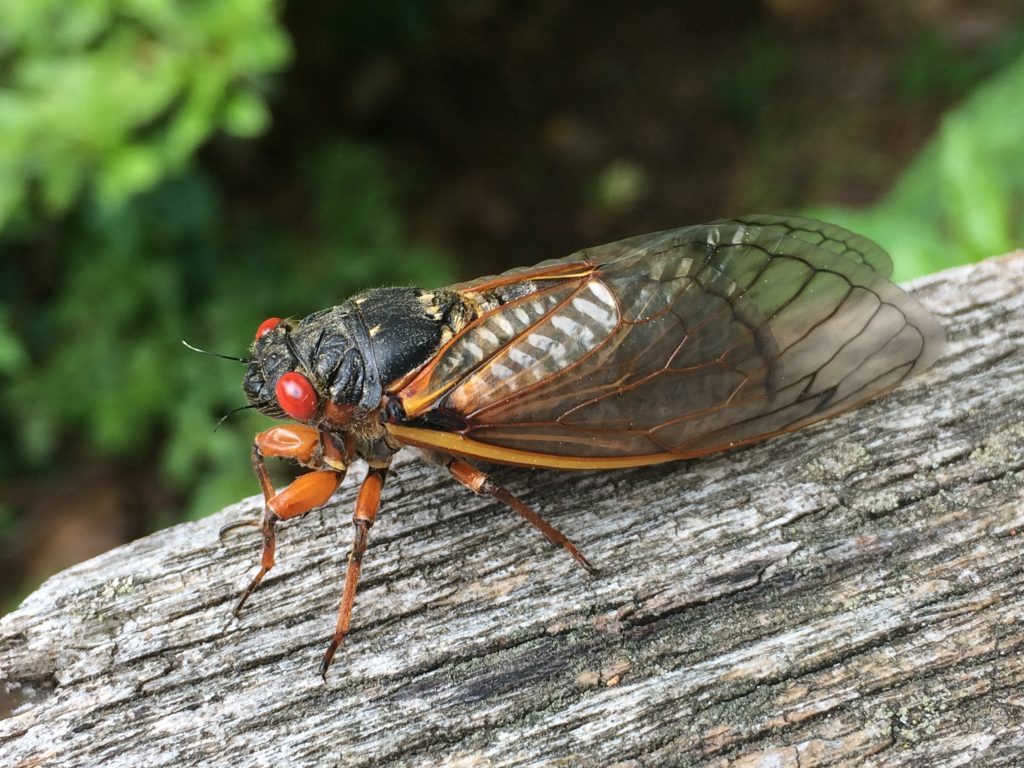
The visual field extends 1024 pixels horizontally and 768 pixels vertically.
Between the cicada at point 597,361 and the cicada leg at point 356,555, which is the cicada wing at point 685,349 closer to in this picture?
the cicada at point 597,361

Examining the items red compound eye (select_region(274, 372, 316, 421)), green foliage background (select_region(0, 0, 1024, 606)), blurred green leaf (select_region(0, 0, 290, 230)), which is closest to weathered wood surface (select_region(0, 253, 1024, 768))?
red compound eye (select_region(274, 372, 316, 421))

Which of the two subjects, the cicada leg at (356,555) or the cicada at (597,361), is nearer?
the cicada leg at (356,555)

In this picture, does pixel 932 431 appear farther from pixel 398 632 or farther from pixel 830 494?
pixel 398 632

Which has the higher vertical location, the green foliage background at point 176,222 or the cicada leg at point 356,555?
the green foliage background at point 176,222

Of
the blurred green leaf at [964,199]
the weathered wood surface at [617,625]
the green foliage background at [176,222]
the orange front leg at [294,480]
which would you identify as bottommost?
the weathered wood surface at [617,625]

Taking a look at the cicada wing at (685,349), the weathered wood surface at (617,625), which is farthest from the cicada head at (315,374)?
the weathered wood surface at (617,625)

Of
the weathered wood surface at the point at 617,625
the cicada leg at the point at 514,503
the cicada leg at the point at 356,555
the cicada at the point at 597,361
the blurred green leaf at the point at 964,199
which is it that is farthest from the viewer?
the blurred green leaf at the point at 964,199
